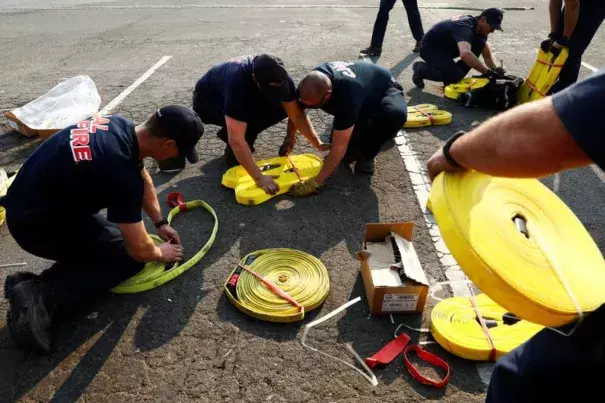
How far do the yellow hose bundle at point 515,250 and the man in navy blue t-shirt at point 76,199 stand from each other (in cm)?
179

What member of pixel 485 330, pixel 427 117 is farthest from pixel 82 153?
pixel 427 117

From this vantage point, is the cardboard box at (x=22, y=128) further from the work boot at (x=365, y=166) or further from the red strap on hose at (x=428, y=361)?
the red strap on hose at (x=428, y=361)

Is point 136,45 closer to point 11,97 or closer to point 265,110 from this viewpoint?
point 11,97

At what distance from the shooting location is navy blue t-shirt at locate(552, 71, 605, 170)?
114cm

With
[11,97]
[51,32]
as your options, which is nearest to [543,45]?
[11,97]

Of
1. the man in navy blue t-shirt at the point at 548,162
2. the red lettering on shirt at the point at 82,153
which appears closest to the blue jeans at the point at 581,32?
the man in navy blue t-shirt at the point at 548,162

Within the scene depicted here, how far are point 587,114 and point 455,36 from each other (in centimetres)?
636

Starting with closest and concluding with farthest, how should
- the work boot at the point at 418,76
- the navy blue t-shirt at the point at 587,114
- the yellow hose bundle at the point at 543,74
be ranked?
the navy blue t-shirt at the point at 587,114 < the yellow hose bundle at the point at 543,74 < the work boot at the point at 418,76

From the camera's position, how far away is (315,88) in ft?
13.0

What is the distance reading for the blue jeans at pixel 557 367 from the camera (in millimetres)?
1489

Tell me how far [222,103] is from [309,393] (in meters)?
3.30

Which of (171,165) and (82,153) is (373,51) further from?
(82,153)

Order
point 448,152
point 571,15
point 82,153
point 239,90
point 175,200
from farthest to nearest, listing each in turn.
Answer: point 571,15 → point 175,200 → point 239,90 → point 82,153 → point 448,152

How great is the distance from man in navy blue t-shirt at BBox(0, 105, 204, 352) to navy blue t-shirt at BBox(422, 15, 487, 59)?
5.47m
